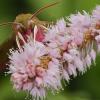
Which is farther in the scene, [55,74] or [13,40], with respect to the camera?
[13,40]

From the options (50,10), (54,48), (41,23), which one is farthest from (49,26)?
(50,10)

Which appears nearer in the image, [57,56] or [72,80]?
[57,56]

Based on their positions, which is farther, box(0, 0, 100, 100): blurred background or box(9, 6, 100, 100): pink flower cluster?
box(0, 0, 100, 100): blurred background

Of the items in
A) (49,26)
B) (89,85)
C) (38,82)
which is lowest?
(89,85)

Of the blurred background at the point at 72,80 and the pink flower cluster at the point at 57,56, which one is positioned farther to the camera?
the blurred background at the point at 72,80

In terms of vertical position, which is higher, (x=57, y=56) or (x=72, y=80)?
(x=57, y=56)

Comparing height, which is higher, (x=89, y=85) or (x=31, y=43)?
(x=31, y=43)

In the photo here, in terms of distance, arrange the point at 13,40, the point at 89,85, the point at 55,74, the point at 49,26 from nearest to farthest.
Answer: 1. the point at 55,74
2. the point at 49,26
3. the point at 13,40
4. the point at 89,85

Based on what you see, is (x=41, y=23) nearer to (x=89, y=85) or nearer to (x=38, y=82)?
(x=38, y=82)
